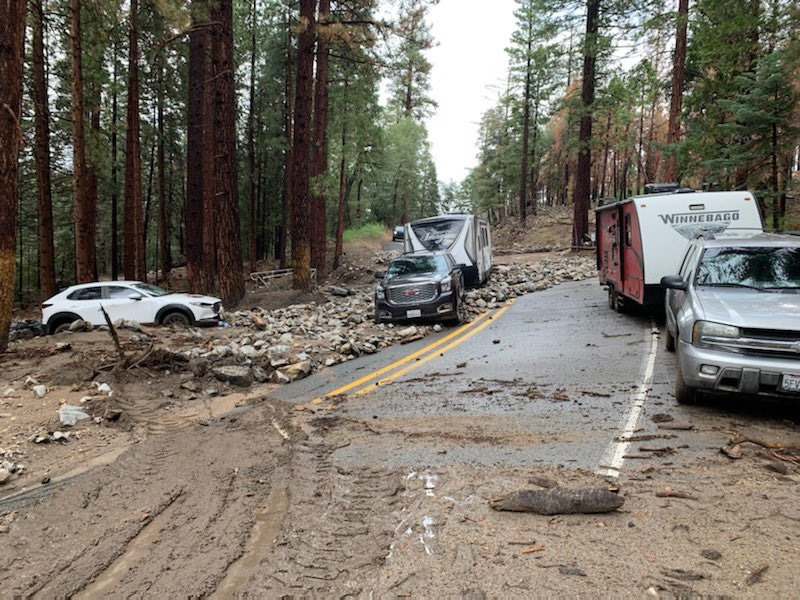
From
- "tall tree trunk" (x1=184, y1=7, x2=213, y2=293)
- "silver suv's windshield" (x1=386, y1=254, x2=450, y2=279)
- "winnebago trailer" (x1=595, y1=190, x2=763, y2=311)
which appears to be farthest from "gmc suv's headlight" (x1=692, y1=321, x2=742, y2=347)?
"tall tree trunk" (x1=184, y1=7, x2=213, y2=293)

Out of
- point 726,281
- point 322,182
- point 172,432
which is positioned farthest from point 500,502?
point 322,182

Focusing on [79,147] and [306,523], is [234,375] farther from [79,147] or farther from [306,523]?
[79,147]

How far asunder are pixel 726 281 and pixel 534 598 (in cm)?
521

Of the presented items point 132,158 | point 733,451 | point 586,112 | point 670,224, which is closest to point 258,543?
point 733,451

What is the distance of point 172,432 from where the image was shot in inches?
217

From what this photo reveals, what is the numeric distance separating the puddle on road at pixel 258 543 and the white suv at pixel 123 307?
9.61m

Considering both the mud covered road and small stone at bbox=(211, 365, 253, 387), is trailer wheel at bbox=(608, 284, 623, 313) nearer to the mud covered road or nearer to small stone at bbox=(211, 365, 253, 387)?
the mud covered road

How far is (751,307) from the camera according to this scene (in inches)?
204

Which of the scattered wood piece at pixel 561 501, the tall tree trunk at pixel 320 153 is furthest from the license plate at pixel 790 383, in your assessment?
the tall tree trunk at pixel 320 153

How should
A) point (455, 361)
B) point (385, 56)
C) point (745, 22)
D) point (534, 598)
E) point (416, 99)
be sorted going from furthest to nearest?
1. point (416, 99)
2. point (385, 56)
3. point (745, 22)
4. point (455, 361)
5. point (534, 598)

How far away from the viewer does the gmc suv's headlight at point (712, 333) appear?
4.88m

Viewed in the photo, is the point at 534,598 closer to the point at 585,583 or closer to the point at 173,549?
the point at 585,583

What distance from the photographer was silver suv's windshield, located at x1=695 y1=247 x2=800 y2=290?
5.91 meters

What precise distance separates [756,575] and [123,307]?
13.7 metres
